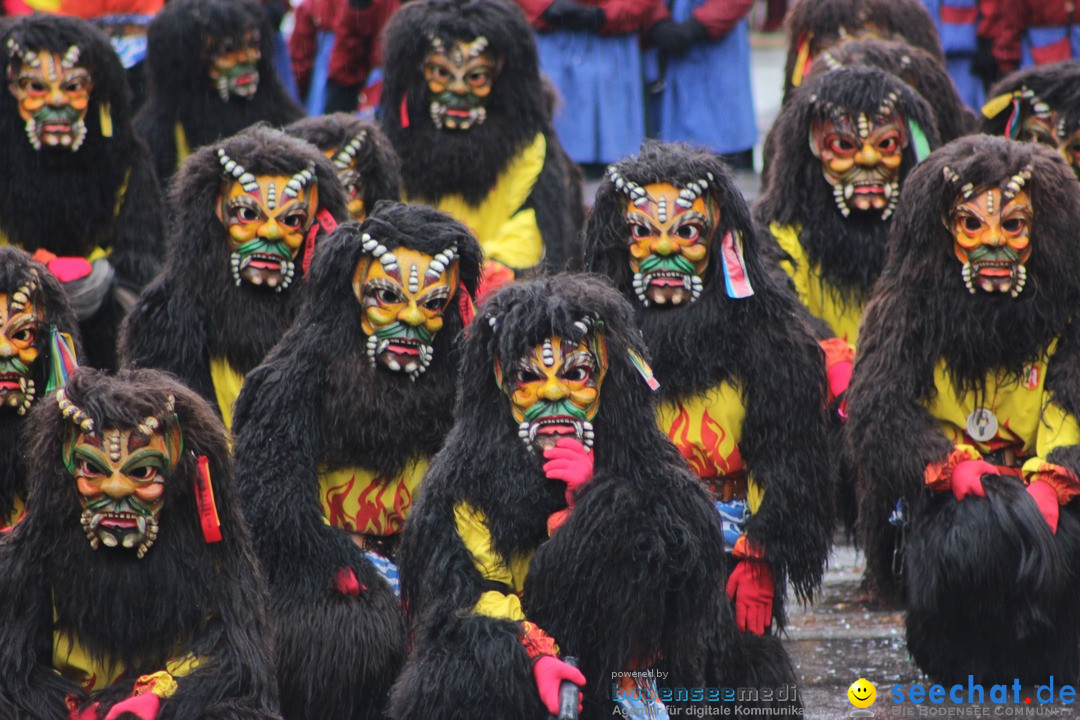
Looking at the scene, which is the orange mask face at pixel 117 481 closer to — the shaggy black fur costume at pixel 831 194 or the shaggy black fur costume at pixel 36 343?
the shaggy black fur costume at pixel 36 343

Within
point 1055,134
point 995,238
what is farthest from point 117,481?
point 1055,134

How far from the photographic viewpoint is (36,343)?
6051 millimetres

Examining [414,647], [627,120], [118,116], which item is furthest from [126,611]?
[627,120]

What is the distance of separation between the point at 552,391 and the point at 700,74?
4920 mm

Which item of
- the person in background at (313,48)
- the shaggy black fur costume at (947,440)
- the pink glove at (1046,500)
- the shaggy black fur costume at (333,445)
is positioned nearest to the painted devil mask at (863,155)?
the shaggy black fur costume at (947,440)

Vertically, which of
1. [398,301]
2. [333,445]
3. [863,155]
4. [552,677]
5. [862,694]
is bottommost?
[862,694]

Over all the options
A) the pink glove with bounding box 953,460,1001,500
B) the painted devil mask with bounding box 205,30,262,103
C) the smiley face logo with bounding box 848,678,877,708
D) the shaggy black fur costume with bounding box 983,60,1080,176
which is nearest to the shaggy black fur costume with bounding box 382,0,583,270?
the painted devil mask with bounding box 205,30,262,103

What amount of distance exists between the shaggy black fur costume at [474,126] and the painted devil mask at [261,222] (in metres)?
1.54

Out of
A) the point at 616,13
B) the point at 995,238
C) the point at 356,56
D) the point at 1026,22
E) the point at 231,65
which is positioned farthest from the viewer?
the point at 356,56

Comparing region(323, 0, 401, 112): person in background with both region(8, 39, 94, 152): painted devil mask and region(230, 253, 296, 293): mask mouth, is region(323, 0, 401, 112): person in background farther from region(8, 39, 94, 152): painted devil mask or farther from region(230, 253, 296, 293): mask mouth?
region(230, 253, 296, 293): mask mouth

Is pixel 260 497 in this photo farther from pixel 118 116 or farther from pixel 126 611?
pixel 118 116

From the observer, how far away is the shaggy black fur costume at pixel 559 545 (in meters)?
5.17

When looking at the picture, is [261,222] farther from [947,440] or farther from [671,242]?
[947,440]

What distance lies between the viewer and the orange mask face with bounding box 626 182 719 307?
6176mm
